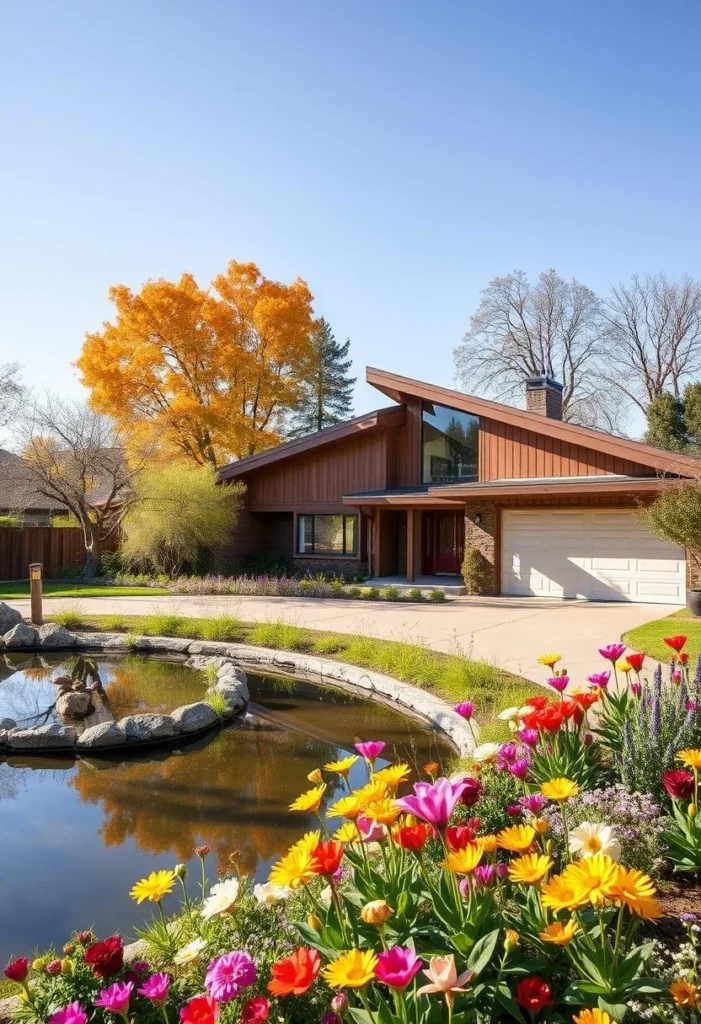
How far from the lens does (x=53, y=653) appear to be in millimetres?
11320

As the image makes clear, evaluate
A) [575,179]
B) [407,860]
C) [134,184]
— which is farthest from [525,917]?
[575,179]

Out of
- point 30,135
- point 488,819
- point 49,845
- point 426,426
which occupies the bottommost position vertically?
point 49,845

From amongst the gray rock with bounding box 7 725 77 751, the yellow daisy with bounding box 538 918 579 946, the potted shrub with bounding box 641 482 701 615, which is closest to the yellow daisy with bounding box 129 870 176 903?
the yellow daisy with bounding box 538 918 579 946

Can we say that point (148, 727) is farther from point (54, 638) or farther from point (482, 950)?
point (482, 950)

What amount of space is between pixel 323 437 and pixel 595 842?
19.9 meters

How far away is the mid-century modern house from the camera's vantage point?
16244mm

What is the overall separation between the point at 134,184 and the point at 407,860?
1197cm

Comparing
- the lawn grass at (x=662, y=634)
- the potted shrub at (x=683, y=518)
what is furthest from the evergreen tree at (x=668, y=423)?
the lawn grass at (x=662, y=634)

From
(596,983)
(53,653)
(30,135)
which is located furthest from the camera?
(53,653)

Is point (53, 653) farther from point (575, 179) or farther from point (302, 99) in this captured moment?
point (575, 179)

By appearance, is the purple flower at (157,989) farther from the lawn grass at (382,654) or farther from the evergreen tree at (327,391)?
the evergreen tree at (327,391)

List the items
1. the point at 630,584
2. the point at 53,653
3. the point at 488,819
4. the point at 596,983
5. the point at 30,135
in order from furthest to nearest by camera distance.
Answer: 1. the point at 630,584
2. the point at 53,653
3. the point at 30,135
4. the point at 488,819
5. the point at 596,983

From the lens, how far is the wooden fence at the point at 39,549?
21.6m

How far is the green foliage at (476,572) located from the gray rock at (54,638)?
9.93m
